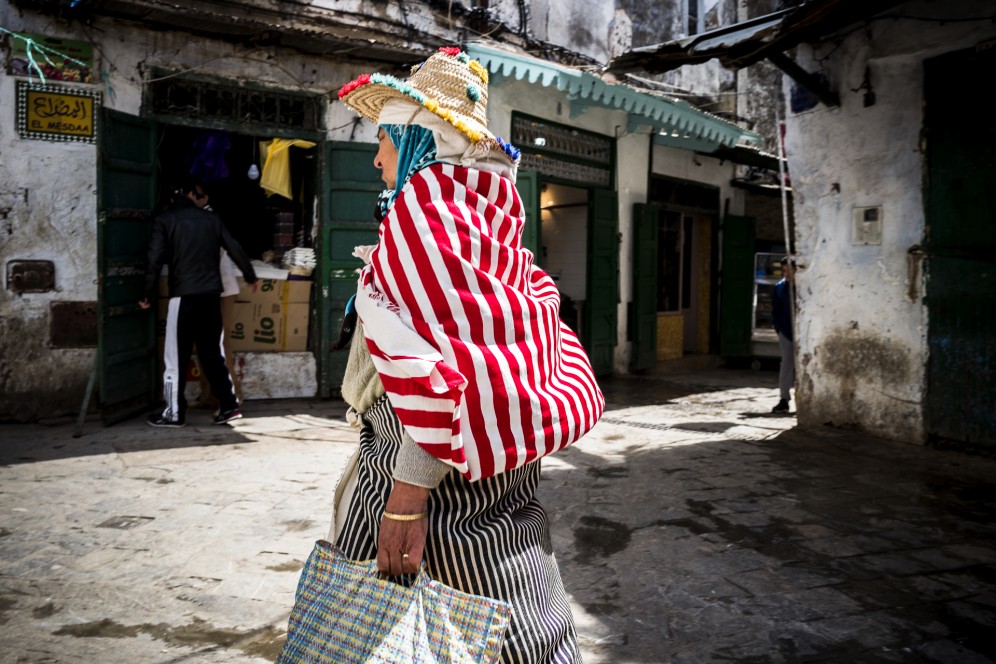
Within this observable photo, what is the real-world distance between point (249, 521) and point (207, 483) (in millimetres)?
840

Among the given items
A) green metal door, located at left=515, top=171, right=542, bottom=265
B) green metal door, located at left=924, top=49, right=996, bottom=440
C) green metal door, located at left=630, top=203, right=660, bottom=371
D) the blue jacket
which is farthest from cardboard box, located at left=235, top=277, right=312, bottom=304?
green metal door, located at left=924, top=49, right=996, bottom=440

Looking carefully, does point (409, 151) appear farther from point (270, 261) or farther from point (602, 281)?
point (602, 281)

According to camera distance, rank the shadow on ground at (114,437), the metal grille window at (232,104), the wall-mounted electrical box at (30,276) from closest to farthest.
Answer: the shadow on ground at (114,437), the wall-mounted electrical box at (30,276), the metal grille window at (232,104)

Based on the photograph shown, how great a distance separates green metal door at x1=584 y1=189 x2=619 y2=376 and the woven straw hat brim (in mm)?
8088

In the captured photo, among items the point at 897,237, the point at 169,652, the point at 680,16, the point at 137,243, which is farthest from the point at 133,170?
the point at 680,16

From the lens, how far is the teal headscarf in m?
1.46

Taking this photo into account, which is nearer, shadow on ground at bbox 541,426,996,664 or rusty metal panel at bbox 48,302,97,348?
shadow on ground at bbox 541,426,996,664

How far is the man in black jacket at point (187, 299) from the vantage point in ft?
19.8

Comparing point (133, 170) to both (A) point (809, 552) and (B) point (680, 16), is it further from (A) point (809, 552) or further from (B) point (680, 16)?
(B) point (680, 16)

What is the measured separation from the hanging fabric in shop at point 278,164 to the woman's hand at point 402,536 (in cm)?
673

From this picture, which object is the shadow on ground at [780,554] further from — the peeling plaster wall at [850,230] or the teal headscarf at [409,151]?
the teal headscarf at [409,151]

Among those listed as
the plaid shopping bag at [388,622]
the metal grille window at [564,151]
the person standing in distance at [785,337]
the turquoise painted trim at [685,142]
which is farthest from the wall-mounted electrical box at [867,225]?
the plaid shopping bag at [388,622]

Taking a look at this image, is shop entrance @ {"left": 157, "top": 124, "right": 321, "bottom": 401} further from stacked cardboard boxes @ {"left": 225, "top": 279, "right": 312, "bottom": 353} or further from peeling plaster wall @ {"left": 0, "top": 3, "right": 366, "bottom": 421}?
peeling plaster wall @ {"left": 0, "top": 3, "right": 366, "bottom": 421}

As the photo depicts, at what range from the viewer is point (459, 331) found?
1.28 m
